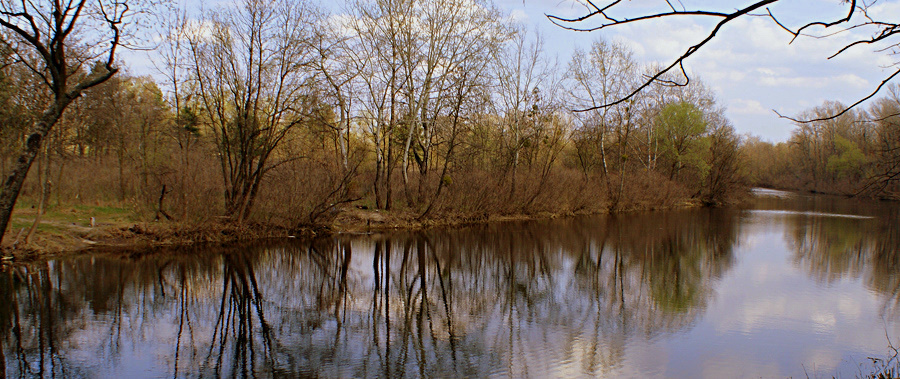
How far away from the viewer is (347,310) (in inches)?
352

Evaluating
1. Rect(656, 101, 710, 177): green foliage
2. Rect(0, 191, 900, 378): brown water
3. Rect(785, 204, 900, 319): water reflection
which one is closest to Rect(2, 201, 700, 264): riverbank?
Rect(0, 191, 900, 378): brown water

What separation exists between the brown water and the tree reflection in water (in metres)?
0.04

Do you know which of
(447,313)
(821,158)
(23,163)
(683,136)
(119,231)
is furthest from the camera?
(821,158)

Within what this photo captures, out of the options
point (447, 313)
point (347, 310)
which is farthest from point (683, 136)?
point (347, 310)

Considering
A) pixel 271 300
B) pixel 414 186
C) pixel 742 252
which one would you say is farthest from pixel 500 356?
pixel 414 186

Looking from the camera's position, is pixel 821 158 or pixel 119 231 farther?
pixel 821 158

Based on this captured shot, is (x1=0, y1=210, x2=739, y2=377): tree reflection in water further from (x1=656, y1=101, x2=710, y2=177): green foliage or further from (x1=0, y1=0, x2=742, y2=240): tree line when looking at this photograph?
(x1=656, y1=101, x2=710, y2=177): green foliage

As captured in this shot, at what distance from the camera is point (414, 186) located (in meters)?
23.4

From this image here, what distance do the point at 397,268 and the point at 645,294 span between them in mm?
5776

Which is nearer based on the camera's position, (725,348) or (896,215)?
(725,348)

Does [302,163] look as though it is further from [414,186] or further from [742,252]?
[742,252]

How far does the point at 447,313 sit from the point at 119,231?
35.1ft

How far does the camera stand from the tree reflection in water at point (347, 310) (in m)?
6.45

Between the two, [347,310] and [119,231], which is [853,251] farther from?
[119,231]
